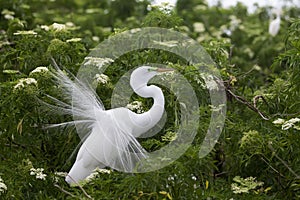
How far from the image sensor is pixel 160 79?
292 centimetres

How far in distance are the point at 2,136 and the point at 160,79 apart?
2.53 feet

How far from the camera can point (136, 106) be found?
2.76m

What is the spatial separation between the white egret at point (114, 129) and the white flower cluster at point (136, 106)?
12 cm

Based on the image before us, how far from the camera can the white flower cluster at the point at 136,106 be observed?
276cm

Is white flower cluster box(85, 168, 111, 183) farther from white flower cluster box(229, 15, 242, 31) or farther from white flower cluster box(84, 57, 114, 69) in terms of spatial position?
white flower cluster box(229, 15, 242, 31)

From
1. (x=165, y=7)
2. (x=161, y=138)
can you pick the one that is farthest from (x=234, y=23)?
(x=161, y=138)

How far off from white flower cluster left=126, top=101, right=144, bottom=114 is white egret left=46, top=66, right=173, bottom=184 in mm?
118

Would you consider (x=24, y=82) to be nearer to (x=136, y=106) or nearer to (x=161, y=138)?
(x=136, y=106)

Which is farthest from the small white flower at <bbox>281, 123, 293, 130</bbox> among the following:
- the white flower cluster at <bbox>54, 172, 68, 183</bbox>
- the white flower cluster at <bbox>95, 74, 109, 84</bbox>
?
the white flower cluster at <bbox>54, 172, 68, 183</bbox>

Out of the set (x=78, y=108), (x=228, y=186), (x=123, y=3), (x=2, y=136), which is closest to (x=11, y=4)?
(x=123, y=3)

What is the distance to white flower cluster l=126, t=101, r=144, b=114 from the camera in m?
2.76

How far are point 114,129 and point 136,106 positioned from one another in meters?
0.20

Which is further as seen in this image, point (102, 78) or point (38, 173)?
point (102, 78)

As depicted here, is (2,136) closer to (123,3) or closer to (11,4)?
(11,4)
